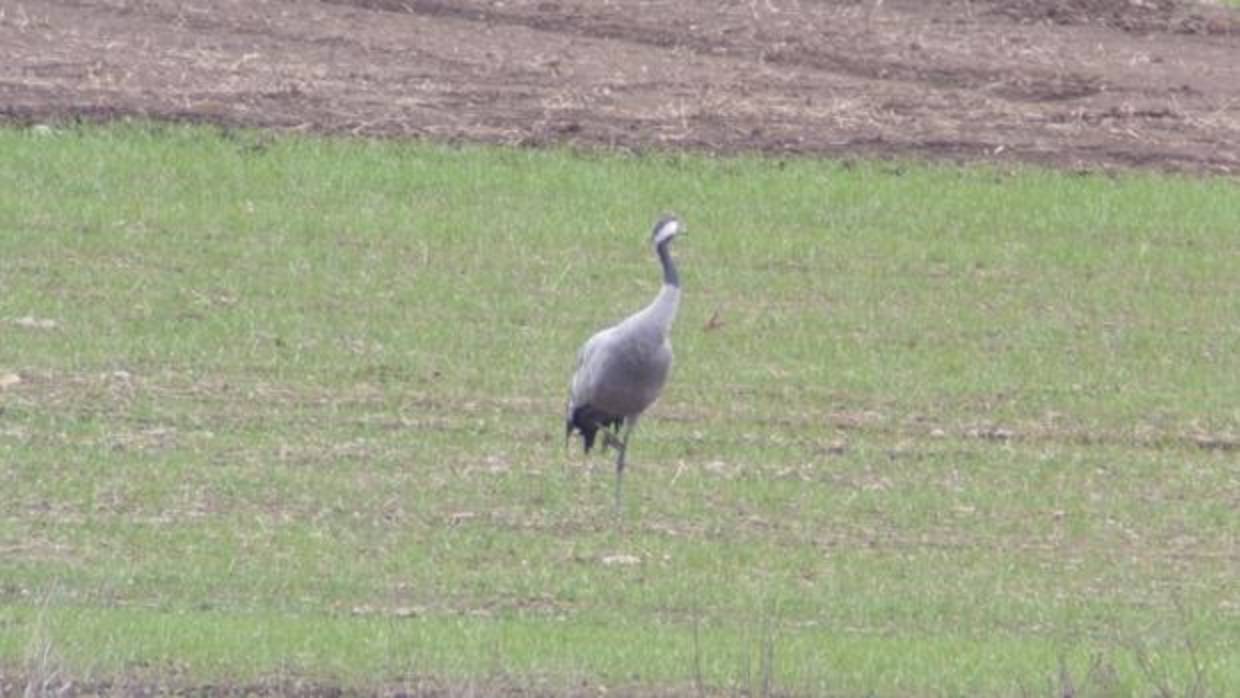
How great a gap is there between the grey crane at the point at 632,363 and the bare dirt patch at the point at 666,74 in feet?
23.8

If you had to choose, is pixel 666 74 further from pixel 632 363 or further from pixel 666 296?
pixel 632 363

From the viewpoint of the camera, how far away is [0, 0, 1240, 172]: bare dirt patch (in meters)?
22.9

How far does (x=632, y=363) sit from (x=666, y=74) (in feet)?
30.9

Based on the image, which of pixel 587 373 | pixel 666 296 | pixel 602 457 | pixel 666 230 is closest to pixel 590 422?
pixel 587 373

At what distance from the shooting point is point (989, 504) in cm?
1542

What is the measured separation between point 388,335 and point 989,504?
460cm

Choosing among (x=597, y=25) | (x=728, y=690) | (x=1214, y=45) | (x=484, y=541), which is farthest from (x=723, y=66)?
(x=728, y=690)

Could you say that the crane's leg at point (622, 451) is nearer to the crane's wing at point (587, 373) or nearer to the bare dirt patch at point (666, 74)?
the crane's wing at point (587, 373)

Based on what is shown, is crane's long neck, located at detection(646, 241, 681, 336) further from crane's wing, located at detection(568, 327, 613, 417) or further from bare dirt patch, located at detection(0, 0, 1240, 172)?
bare dirt patch, located at detection(0, 0, 1240, 172)

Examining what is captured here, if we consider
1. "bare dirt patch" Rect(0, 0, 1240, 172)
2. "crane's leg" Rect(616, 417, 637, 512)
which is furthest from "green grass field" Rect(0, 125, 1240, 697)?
"bare dirt patch" Rect(0, 0, 1240, 172)

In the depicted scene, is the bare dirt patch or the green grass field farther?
the bare dirt patch

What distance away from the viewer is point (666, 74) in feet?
80.2

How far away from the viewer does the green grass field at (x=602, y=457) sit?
12422mm

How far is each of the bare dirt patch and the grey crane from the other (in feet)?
23.8
